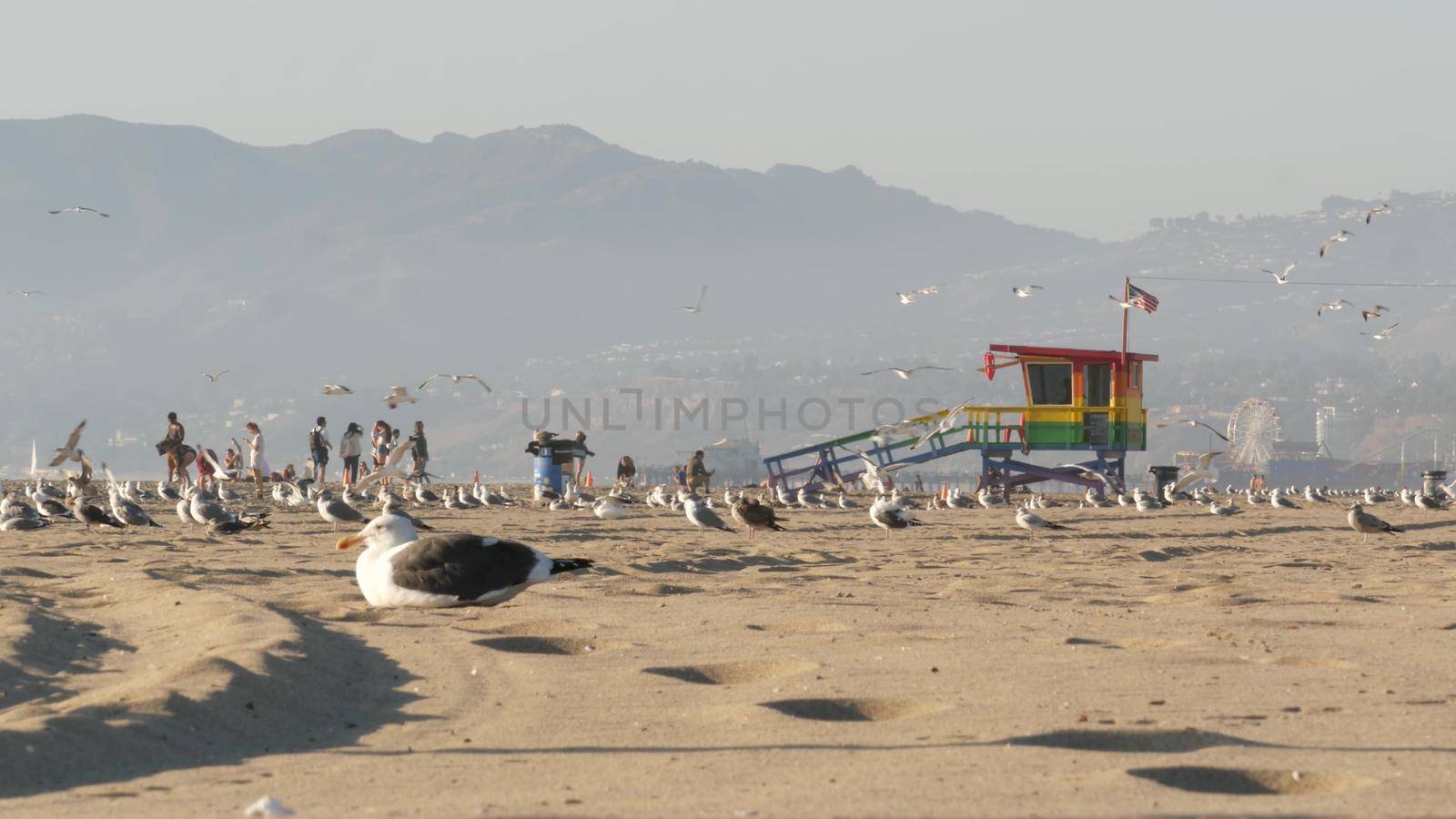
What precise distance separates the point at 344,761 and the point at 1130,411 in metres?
36.6

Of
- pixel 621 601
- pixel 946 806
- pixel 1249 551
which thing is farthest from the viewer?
pixel 1249 551

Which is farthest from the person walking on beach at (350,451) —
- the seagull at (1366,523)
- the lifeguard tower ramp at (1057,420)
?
the seagull at (1366,523)

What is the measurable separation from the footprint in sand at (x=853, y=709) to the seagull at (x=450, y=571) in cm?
375

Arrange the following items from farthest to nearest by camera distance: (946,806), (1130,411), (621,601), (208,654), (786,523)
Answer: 1. (1130,411)
2. (786,523)
3. (621,601)
4. (208,654)
5. (946,806)

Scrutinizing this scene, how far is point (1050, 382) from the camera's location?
41156 mm

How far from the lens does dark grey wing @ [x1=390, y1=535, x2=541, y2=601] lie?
10586mm

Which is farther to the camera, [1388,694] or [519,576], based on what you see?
[519,576]

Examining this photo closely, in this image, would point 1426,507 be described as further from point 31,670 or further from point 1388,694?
point 31,670

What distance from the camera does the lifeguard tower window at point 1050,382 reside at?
40875mm

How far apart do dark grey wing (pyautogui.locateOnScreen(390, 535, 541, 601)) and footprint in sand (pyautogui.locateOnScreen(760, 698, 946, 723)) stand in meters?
3.72

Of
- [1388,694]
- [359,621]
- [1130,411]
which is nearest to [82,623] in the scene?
[359,621]

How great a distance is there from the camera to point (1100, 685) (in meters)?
7.83

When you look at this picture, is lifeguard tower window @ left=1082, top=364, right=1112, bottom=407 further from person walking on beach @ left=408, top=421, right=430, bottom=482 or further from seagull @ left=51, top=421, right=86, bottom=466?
seagull @ left=51, top=421, right=86, bottom=466

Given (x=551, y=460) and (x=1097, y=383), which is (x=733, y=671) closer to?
(x=551, y=460)
